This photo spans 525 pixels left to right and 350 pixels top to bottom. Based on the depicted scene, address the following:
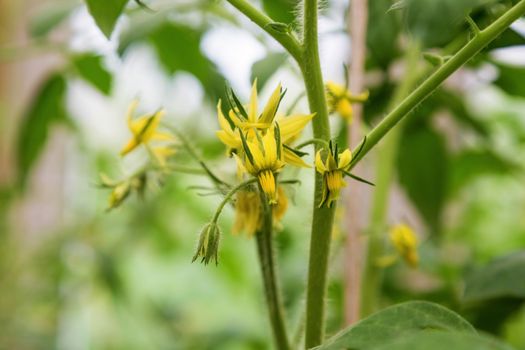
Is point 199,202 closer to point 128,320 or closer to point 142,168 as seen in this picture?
point 128,320

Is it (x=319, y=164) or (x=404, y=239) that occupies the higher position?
(x=319, y=164)

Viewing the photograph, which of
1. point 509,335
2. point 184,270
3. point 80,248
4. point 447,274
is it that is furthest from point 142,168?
point 184,270

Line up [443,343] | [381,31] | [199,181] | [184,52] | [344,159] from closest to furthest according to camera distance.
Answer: [443,343], [344,159], [381,31], [184,52], [199,181]

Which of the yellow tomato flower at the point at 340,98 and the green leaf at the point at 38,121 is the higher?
the yellow tomato flower at the point at 340,98

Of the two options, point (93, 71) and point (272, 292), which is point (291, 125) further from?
point (93, 71)

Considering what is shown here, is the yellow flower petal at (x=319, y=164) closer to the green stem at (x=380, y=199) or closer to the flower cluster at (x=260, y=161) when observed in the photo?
the flower cluster at (x=260, y=161)

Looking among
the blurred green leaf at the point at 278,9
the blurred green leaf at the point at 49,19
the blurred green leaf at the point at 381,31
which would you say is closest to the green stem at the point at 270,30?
the blurred green leaf at the point at 381,31

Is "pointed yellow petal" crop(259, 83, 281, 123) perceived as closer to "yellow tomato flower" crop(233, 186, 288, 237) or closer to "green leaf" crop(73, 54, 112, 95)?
"yellow tomato flower" crop(233, 186, 288, 237)

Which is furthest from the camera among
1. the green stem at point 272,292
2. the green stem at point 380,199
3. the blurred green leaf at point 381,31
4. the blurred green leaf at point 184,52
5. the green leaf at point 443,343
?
the blurred green leaf at point 184,52

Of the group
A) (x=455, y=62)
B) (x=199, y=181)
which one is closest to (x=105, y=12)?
(x=455, y=62)
